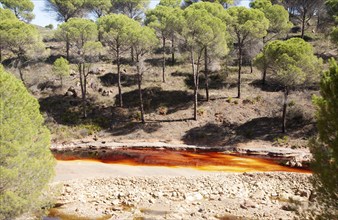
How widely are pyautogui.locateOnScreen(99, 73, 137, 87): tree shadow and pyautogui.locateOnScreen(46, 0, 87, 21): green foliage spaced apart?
2057 centimetres

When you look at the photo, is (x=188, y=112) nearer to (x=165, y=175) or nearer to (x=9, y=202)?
(x=165, y=175)

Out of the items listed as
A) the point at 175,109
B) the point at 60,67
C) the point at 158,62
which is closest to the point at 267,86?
the point at 175,109

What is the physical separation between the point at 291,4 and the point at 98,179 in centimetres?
5579

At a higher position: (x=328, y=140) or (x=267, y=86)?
(x=267, y=86)

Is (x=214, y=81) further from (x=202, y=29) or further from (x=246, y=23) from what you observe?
(x=202, y=29)

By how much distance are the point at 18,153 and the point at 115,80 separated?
117 feet

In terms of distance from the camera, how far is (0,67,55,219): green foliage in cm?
1485

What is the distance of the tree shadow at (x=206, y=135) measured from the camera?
36.0 m

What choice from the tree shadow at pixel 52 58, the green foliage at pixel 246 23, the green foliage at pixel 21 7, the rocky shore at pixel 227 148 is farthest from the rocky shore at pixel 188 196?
the green foliage at pixel 21 7

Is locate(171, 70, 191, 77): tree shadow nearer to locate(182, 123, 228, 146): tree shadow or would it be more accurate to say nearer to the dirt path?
locate(182, 123, 228, 146): tree shadow

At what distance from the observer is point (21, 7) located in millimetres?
58844

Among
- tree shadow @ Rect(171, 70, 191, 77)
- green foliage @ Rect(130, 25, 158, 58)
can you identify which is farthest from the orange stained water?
tree shadow @ Rect(171, 70, 191, 77)

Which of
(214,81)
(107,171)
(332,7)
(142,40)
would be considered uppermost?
(332,7)

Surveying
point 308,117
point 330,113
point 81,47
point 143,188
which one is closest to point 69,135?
point 81,47
